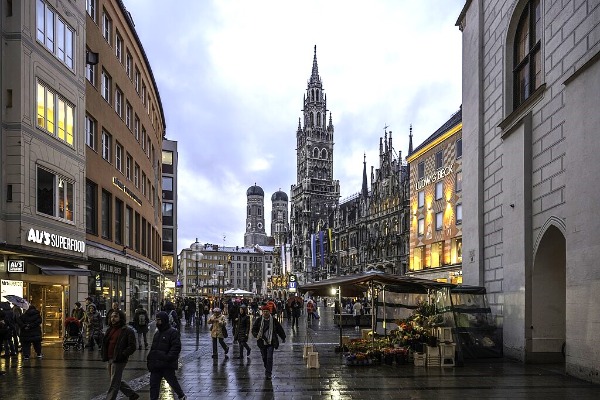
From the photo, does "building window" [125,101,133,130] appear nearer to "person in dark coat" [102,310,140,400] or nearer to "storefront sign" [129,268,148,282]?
"storefront sign" [129,268,148,282]

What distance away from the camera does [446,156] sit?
50688mm

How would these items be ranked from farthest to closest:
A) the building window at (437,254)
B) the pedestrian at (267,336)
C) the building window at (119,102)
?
the building window at (437,254)
the building window at (119,102)
the pedestrian at (267,336)

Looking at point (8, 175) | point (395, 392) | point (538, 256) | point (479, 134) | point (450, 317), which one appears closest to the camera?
point (395, 392)

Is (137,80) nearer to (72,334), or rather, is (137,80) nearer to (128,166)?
(128,166)

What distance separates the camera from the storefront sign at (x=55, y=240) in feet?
70.0

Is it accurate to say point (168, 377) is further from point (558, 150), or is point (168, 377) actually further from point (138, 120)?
point (138, 120)

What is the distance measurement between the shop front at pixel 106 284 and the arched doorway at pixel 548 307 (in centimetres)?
1620

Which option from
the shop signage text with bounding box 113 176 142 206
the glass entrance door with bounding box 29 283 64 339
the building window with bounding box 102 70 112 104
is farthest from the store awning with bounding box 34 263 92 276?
the building window with bounding box 102 70 112 104

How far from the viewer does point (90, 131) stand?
28844 millimetres

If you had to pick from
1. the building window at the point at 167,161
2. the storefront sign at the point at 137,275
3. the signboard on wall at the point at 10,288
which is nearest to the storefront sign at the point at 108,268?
the storefront sign at the point at 137,275

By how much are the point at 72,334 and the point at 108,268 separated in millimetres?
9021

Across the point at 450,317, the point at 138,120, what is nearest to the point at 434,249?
the point at 138,120

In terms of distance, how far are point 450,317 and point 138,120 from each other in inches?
1123

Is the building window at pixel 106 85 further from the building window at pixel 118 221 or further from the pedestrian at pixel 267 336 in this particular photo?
the pedestrian at pixel 267 336
